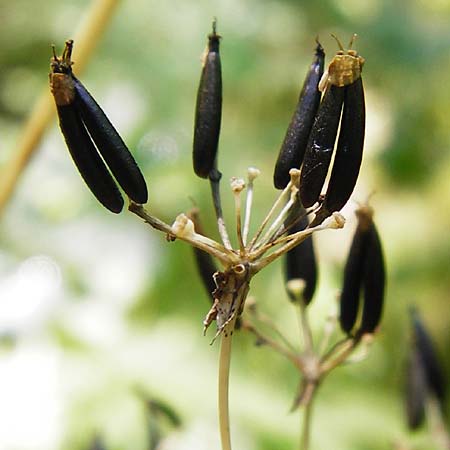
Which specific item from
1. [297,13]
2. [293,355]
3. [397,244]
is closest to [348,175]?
[293,355]

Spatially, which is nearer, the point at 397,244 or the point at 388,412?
the point at 388,412

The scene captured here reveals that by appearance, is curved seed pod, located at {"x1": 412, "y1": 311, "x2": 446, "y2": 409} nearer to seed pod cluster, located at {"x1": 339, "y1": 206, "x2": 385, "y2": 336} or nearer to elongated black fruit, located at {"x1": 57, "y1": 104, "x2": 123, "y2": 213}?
seed pod cluster, located at {"x1": 339, "y1": 206, "x2": 385, "y2": 336}

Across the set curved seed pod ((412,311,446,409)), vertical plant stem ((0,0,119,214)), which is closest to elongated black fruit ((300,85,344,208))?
curved seed pod ((412,311,446,409))

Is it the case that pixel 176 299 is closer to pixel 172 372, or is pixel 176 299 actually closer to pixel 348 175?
pixel 172 372

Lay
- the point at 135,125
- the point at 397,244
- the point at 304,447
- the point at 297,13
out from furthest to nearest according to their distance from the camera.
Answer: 1. the point at 297,13
2. the point at 397,244
3. the point at 135,125
4. the point at 304,447

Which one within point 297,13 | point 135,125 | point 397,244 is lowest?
point 397,244
